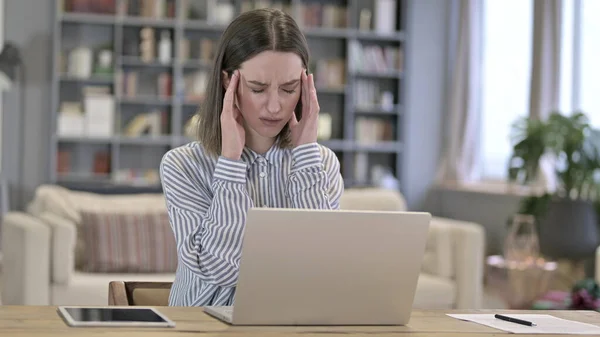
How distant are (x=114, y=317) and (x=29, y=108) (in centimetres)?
680

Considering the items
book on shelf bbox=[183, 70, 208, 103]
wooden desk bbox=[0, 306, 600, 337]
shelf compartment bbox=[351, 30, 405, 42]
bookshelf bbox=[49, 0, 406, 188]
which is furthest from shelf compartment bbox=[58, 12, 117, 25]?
wooden desk bbox=[0, 306, 600, 337]

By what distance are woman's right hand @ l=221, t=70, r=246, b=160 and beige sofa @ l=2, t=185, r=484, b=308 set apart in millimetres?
2778

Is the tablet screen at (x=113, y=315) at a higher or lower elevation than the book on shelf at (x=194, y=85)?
lower

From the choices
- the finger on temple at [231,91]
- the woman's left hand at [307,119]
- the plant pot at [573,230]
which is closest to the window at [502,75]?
the plant pot at [573,230]

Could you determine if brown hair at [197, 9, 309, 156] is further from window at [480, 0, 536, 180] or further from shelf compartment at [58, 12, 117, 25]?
shelf compartment at [58, 12, 117, 25]

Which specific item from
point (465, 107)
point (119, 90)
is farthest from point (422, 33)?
point (119, 90)

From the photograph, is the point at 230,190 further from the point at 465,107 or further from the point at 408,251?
the point at 465,107

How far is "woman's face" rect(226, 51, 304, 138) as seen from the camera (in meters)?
2.09

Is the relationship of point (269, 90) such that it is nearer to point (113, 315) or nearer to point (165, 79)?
point (113, 315)

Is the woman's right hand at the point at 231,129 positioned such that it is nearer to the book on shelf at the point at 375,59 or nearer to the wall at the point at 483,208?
the wall at the point at 483,208

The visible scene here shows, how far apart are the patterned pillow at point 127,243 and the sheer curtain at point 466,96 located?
3756 mm

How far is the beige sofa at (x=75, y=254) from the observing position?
4.66 metres

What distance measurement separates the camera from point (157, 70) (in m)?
8.43

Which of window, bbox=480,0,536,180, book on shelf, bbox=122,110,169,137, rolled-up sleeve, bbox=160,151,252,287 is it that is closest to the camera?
rolled-up sleeve, bbox=160,151,252,287
